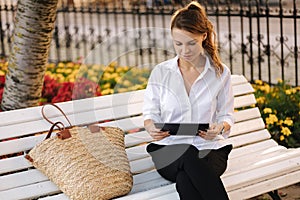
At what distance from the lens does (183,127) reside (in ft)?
13.0

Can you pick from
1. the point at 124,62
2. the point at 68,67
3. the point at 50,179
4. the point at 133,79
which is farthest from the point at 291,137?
the point at 124,62

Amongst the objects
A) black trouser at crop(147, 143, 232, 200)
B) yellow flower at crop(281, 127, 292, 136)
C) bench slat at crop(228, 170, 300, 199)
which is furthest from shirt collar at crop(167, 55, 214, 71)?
yellow flower at crop(281, 127, 292, 136)

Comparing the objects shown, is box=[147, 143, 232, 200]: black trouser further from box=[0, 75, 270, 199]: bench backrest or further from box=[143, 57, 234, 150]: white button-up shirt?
box=[0, 75, 270, 199]: bench backrest

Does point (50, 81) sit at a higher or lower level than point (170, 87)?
lower

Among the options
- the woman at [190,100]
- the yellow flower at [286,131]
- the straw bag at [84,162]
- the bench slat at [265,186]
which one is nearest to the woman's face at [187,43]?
the woman at [190,100]

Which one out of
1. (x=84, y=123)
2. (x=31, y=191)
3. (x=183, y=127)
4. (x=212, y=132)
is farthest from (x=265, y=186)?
(x=31, y=191)

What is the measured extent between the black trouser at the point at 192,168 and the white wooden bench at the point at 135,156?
8cm

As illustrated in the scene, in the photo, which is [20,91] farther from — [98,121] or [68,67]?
[68,67]

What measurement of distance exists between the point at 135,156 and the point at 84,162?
0.56 m

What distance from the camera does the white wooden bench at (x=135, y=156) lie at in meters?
3.94

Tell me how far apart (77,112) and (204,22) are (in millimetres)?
912

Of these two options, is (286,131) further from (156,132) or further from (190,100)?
(156,132)

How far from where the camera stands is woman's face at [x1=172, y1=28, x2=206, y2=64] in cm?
388

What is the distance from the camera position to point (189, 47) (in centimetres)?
391
